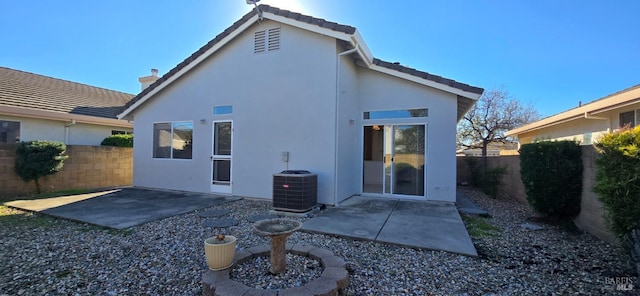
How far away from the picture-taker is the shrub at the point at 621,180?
11.1ft

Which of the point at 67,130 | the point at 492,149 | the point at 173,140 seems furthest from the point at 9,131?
Answer: the point at 492,149

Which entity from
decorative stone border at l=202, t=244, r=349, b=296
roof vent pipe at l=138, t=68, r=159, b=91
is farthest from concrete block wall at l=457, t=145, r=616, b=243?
roof vent pipe at l=138, t=68, r=159, b=91

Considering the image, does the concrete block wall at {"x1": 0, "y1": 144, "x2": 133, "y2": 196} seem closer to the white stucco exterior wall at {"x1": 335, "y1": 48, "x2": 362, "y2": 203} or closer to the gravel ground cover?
the gravel ground cover

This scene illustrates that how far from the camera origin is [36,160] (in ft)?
28.6

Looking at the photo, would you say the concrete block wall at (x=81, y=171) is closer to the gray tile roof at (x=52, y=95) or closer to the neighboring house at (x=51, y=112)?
the neighboring house at (x=51, y=112)

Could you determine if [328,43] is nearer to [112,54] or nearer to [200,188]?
[200,188]

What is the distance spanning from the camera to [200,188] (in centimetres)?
905

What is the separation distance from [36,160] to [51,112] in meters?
2.57

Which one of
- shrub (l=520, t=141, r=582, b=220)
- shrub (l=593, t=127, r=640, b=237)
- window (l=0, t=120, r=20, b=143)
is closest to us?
shrub (l=593, t=127, r=640, b=237)

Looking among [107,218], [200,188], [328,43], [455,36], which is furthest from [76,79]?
[455,36]

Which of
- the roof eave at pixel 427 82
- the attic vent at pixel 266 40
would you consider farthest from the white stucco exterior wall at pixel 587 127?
the attic vent at pixel 266 40

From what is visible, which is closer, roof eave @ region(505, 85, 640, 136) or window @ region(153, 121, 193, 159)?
roof eave @ region(505, 85, 640, 136)

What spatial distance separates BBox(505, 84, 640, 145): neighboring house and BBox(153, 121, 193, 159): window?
10.1m

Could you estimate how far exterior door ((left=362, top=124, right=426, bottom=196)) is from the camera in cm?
787
